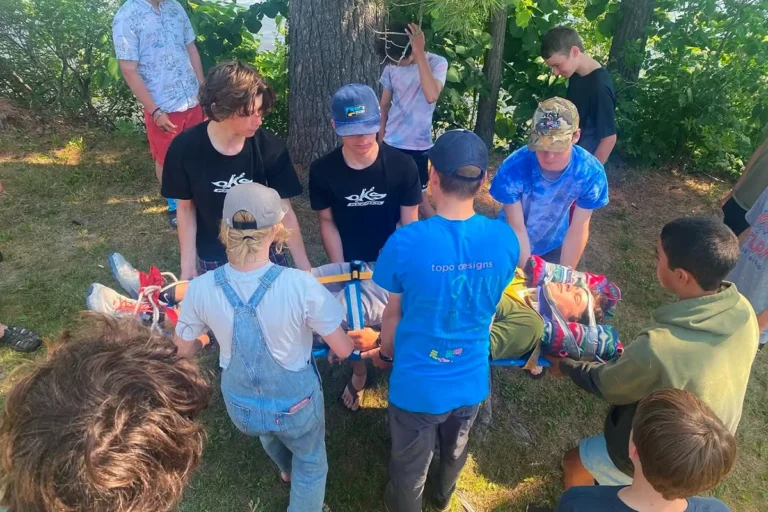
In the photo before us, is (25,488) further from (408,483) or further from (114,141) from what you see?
(114,141)

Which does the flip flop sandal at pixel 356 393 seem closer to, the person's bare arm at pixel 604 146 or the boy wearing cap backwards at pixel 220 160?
the boy wearing cap backwards at pixel 220 160

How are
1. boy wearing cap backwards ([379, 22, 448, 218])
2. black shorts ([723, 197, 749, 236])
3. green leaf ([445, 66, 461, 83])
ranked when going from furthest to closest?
1. green leaf ([445, 66, 461, 83])
2. boy wearing cap backwards ([379, 22, 448, 218])
3. black shorts ([723, 197, 749, 236])

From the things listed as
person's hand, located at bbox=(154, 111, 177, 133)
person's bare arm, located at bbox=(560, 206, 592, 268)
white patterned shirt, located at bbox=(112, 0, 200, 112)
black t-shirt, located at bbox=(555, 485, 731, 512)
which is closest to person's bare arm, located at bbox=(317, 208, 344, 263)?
person's bare arm, located at bbox=(560, 206, 592, 268)

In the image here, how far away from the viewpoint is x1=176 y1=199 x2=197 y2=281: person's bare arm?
105 inches

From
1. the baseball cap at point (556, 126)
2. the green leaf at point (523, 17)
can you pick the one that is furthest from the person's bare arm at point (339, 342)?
the green leaf at point (523, 17)

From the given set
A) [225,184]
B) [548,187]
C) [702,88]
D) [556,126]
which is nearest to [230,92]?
[225,184]

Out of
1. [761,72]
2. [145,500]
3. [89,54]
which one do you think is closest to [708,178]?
[761,72]

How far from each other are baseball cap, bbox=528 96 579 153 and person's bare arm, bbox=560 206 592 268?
0.43 meters

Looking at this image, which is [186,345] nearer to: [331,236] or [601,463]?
[331,236]

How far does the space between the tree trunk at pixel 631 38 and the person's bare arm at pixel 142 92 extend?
458cm

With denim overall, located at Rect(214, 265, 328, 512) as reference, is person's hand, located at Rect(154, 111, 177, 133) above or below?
above

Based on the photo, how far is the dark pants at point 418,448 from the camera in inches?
81.5

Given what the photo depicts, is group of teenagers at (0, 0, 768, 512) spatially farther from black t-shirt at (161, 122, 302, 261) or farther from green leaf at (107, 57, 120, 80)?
green leaf at (107, 57, 120, 80)

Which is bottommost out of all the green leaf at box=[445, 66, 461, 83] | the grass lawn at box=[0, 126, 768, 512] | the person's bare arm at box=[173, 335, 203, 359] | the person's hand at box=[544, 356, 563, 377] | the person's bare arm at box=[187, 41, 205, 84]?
the grass lawn at box=[0, 126, 768, 512]
